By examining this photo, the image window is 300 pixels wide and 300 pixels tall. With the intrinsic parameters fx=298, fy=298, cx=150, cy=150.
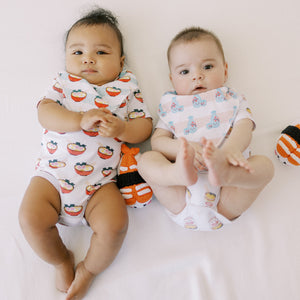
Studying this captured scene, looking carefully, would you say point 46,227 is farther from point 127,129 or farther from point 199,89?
point 199,89

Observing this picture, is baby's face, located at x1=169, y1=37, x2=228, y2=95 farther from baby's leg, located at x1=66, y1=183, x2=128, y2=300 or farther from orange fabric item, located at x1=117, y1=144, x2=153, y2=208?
baby's leg, located at x1=66, y1=183, x2=128, y2=300

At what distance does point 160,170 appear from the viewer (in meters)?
1.00

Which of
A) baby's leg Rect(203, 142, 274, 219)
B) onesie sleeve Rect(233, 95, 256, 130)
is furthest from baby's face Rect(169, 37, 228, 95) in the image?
baby's leg Rect(203, 142, 274, 219)

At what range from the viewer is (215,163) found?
2.74 ft

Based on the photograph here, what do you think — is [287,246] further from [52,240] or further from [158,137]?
[52,240]

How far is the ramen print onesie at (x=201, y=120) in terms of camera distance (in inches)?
39.9

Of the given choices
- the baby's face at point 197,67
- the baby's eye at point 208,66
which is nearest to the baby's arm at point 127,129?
the baby's face at point 197,67

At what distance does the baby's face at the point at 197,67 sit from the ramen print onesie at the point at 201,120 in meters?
0.04

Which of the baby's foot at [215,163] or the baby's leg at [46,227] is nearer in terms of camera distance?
the baby's foot at [215,163]

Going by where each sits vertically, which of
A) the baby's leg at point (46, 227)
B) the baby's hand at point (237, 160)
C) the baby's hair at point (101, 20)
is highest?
the baby's hair at point (101, 20)

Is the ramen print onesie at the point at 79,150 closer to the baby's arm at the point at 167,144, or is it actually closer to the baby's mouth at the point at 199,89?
the baby's arm at the point at 167,144

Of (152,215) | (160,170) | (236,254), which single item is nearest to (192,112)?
(160,170)

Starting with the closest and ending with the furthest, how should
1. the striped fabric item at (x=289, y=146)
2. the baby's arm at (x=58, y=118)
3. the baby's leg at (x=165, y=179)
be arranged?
1. the baby's leg at (x=165, y=179)
2. the baby's arm at (x=58, y=118)
3. the striped fabric item at (x=289, y=146)

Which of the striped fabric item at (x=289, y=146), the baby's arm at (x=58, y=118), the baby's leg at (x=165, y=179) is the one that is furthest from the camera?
the striped fabric item at (x=289, y=146)
